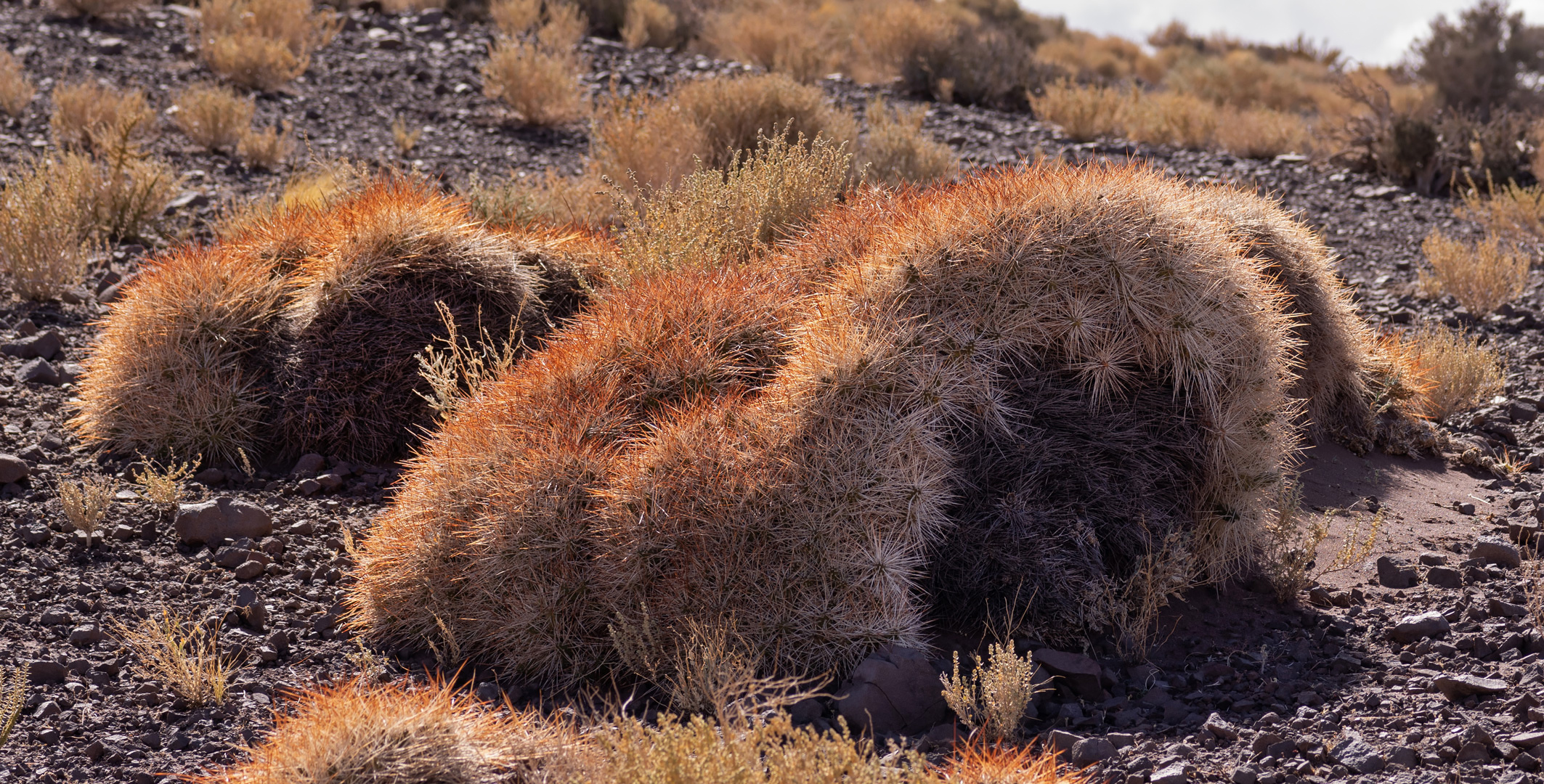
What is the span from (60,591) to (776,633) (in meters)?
2.86

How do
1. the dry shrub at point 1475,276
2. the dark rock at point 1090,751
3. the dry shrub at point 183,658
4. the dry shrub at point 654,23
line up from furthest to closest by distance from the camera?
Result: the dry shrub at point 654,23 < the dry shrub at point 1475,276 < the dry shrub at point 183,658 < the dark rock at point 1090,751

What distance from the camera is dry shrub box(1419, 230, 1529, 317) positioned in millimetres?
8320

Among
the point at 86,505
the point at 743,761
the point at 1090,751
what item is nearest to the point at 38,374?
the point at 86,505

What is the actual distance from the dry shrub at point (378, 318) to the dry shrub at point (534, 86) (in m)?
5.86

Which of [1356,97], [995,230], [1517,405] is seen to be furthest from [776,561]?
[1356,97]

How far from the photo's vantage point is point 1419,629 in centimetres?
421

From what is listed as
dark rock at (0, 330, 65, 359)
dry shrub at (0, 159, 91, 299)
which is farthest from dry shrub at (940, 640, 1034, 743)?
dry shrub at (0, 159, 91, 299)

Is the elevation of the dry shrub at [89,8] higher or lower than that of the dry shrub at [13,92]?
higher

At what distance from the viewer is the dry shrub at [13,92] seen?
9.93 m

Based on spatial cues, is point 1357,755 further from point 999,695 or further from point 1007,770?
point 1007,770

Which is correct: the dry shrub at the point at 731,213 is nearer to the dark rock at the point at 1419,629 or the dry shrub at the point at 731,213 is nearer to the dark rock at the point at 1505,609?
the dark rock at the point at 1419,629

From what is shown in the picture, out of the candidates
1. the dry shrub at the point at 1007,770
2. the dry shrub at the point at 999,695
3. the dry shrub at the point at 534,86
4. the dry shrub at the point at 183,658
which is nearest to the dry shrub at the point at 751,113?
the dry shrub at the point at 534,86

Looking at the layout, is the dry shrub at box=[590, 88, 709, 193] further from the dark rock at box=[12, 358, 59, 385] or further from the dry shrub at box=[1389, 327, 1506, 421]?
the dry shrub at box=[1389, 327, 1506, 421]

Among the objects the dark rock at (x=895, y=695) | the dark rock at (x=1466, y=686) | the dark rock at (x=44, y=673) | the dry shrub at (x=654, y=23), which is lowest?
the dark rock at (x=44, y=673)
